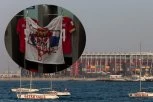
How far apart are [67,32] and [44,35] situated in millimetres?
366

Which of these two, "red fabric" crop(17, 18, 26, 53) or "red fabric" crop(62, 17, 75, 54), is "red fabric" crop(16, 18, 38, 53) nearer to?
"red fabric" crop(17, 18, 26, 53)

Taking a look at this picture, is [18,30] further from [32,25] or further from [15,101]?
[15,101]

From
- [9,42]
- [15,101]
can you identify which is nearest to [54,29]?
[9,42]

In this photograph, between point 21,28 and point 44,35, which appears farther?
point 21,28

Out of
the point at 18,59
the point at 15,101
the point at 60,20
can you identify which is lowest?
the point at 15,101

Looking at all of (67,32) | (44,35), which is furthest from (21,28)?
(67,32)

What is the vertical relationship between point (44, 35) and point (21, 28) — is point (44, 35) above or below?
below

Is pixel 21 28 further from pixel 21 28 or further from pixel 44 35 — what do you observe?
pixel 44 35

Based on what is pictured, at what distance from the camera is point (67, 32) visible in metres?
9.22

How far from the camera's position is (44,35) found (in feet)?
29.9

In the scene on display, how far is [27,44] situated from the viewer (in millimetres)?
9234

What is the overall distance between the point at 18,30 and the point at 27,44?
26 centimetres

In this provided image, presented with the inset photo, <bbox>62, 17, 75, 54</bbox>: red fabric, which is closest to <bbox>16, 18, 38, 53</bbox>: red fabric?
the inset photo

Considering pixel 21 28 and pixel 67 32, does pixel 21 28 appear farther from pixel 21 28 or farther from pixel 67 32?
pixel 67 32
